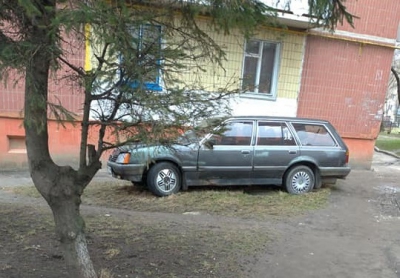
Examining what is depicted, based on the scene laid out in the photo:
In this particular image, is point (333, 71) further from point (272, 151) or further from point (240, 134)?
point (240, 134)

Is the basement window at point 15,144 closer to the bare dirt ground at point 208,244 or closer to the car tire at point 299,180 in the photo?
the bare dirt ground at point 208,244

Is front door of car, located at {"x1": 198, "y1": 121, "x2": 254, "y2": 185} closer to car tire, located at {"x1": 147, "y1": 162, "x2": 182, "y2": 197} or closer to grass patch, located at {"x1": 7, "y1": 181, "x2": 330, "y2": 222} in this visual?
grass patch, located at {"x1": 7, "y1": 181, "x2": 330, "y2": 222}

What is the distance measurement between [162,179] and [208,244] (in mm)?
2888

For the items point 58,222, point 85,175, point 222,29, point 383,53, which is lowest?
point 58,222

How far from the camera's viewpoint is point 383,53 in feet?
42.9

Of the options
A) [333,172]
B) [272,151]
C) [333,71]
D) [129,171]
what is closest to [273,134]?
[272,151]

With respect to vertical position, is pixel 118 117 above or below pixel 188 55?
below

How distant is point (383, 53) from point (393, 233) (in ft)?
26.7

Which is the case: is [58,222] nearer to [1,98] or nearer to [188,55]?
[188,55]

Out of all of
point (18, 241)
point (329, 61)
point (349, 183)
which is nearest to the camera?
point (18, 241)

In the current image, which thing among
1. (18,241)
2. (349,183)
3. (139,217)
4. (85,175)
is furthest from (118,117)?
(349,183)

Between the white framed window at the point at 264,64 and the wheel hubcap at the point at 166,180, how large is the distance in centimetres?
492

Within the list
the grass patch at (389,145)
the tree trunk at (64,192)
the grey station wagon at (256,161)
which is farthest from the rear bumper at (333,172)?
the grass patch at (389,145)

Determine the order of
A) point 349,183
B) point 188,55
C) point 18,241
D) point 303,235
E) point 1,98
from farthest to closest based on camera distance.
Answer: point 349,183
point 1,98
point 303,235
point 18,241
point 188,55
